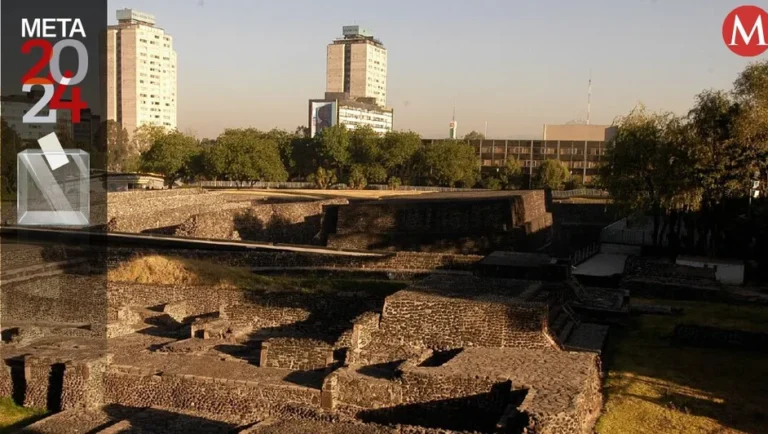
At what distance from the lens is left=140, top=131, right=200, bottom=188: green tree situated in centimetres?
6272

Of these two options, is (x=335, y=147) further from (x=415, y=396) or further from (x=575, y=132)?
(x=415, y=396)

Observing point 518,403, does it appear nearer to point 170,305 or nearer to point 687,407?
point 687,407

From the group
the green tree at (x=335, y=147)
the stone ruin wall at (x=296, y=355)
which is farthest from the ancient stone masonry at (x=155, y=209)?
the green tree at (x=335, y=147)

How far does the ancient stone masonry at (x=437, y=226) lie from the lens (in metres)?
25.4

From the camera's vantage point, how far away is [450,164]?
67625mm

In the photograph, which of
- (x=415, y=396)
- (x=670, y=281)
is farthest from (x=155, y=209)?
(x=415, y=396)

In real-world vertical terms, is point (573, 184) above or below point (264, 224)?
above

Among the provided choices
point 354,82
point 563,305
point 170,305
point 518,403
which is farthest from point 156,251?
point 354,82

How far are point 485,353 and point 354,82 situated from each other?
177059 millimetres

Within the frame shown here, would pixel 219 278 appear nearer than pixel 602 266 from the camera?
Yes

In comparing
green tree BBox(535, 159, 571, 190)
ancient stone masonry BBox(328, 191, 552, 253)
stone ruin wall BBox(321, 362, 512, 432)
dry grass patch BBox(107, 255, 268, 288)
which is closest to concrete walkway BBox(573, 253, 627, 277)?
ancient stone masonry BBox(328, 191, 552, 253)

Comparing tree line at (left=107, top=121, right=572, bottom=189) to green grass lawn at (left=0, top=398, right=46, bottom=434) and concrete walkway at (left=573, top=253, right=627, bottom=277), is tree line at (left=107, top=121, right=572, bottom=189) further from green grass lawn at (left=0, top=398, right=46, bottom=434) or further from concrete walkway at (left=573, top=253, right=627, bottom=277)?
green grass lawn at (left=0, top=398, right=46, bottom=434)

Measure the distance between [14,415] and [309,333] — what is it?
6.30 m

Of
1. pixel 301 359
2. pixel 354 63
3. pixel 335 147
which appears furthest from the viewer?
pixel 354 63
